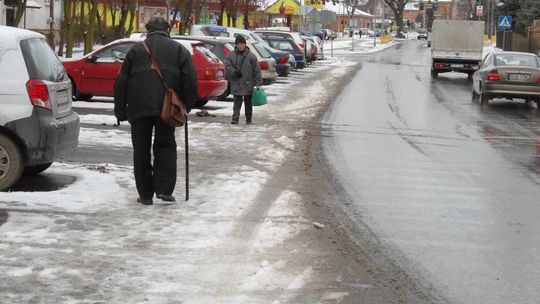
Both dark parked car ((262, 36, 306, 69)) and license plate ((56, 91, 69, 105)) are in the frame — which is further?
dark parked car ((262, 36, 306, 69))

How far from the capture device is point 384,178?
11.1 m

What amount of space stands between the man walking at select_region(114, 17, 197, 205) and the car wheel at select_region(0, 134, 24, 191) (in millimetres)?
1192

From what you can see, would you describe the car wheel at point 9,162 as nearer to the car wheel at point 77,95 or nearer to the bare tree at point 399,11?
the car wheel at point 77,95

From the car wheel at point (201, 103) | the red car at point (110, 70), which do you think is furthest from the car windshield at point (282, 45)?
the red car at point (110, 70)

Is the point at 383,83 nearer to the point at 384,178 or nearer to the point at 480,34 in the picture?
the point at 480,34

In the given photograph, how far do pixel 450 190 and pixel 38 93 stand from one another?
473 cm

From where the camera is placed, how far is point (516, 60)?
2383 cm

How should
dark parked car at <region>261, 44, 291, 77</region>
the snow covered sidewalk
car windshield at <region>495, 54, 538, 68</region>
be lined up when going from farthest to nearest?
dark parked car at <region>261, 44, 291, 77</region>
car windshield at <region>495, 54, 538, 68</region>
the snow covered sidewalk

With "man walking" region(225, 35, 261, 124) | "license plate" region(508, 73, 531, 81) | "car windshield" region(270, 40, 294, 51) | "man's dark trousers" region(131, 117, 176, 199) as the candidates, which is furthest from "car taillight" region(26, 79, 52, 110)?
"car windshield" region(270, 40, 294, 51)

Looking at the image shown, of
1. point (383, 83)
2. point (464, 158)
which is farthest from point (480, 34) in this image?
point (464, 158)

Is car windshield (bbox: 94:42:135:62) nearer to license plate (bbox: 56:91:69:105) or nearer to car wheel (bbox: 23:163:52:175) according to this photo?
car wheel (bbox: 23:163:52:175)

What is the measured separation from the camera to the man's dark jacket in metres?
8.50

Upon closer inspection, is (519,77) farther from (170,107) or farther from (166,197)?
(170,107)

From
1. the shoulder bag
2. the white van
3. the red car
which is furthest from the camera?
the red car
